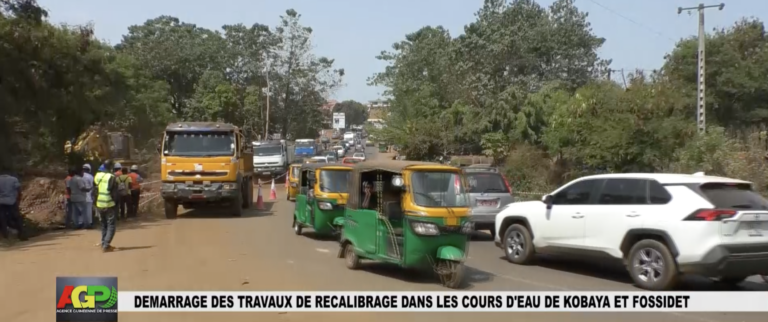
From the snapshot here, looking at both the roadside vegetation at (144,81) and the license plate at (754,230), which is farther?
the roadside vegetation at (144,81)

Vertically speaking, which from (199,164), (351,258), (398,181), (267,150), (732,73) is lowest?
(351,258)

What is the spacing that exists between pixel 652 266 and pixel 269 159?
1540 inches

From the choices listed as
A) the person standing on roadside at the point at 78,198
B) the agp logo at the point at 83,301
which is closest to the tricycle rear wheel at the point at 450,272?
the agp logo at the point at 83,301

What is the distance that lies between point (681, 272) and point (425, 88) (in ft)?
151

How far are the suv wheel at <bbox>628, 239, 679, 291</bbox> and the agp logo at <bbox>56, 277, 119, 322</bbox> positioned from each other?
6980 millimetres

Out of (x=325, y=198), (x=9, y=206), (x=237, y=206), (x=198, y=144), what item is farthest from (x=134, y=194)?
(x=325, y=198)

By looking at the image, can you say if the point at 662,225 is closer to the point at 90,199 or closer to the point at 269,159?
the point at 90,199

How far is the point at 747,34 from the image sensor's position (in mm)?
39562

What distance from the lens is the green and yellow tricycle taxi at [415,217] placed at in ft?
33.2

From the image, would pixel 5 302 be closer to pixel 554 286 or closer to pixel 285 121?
pixel 554 286

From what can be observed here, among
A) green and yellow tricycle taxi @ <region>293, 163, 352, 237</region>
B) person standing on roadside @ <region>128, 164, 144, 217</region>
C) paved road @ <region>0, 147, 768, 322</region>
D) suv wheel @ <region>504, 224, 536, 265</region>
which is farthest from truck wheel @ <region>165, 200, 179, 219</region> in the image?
suv wheel @ <region>504, 224, 536, 265</region>

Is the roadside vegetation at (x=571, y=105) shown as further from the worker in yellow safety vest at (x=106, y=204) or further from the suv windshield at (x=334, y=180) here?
the worker in yellow safety vest at (x=106, y=204)

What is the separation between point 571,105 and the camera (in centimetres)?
2931

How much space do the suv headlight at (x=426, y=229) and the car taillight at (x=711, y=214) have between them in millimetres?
3432
